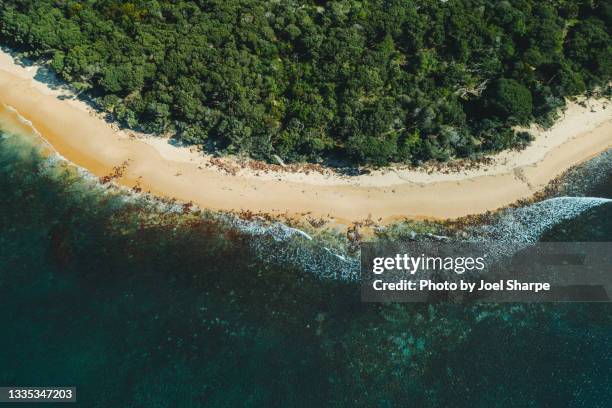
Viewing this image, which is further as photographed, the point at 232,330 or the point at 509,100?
the point at 509,100

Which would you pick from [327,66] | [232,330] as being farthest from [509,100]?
[232,330]

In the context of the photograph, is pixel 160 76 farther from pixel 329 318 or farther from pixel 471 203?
pixel 471 203

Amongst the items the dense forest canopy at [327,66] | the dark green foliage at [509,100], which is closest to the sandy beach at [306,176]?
the dense forest canopy at [327,66]

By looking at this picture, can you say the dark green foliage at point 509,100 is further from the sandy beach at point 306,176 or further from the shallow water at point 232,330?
the shallow water at point 232,330

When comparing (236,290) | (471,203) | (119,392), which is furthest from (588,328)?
(119,392)

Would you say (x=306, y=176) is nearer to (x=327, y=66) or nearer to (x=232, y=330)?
(x=327, y=66)

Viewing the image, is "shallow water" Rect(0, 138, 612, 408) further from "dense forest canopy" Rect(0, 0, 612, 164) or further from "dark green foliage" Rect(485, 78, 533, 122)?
"dark green foliage" Rect(485, 78, 533, 122)
